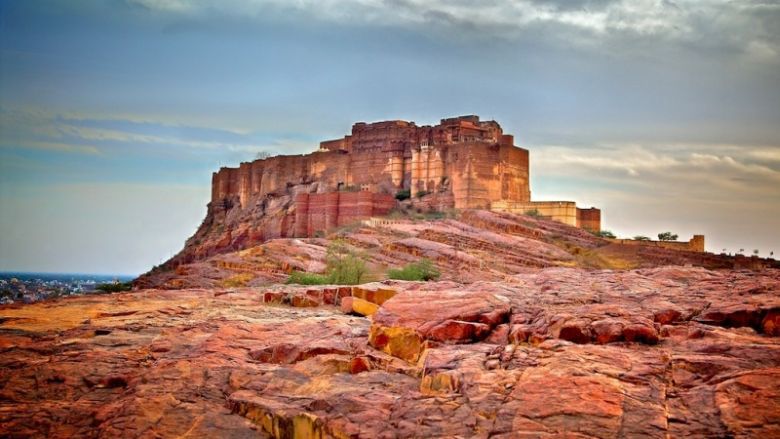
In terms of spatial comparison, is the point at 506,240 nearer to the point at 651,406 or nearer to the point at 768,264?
the point at 768,264

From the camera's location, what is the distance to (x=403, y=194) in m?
50.4

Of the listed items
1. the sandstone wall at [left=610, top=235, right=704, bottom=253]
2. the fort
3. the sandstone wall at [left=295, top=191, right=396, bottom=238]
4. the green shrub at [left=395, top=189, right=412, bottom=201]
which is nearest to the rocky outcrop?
the sandstone wall at [left=610, top=235, right=704, bottom=253]

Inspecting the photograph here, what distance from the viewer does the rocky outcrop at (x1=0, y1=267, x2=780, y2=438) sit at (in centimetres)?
723

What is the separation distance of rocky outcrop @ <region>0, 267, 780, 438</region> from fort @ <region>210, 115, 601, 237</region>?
110 ft

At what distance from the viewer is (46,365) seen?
9867 mm

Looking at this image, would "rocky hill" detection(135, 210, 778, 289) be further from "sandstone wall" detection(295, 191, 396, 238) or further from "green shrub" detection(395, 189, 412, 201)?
"green shrub" detection(395, 189, 412, 201)

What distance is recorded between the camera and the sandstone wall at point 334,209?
152 ft

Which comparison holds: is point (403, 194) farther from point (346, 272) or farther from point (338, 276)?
point (338, 276)

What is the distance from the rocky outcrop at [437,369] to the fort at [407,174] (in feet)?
110

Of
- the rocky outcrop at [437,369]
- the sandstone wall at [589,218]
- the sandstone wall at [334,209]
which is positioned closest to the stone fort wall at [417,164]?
the sandstone wall at [334,209]

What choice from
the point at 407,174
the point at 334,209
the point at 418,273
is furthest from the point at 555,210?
the point at 418,273

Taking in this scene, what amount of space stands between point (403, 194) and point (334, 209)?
538 centimetres

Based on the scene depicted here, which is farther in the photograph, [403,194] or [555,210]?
[403,194]

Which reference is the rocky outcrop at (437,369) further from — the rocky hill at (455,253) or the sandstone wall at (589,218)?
the sandstone wall at (589,218)
